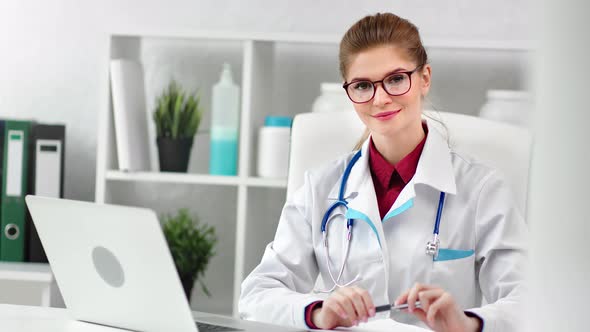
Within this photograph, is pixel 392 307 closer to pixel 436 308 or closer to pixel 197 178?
pixel 436 308

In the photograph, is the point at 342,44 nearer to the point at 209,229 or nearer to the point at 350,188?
the point at 350,188

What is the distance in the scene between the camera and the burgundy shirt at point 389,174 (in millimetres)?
1711

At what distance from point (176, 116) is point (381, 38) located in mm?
1179

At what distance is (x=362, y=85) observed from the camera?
1.67 metres

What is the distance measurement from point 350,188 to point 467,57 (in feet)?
4.27

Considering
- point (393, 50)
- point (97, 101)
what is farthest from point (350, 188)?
point (97, 101)

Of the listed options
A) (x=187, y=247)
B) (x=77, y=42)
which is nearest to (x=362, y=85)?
(x=187, y=247)

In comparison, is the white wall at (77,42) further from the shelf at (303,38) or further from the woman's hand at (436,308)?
the woman's hand at (436,308)

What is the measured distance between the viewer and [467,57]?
2.86 m

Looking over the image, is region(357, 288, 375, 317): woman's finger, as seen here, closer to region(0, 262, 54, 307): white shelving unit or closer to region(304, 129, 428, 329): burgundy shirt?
region(304, 129, 428, 329): burgundy shirt

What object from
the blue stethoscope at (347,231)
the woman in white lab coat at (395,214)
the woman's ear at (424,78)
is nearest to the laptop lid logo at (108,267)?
the woman in white lab coat at (395,214)

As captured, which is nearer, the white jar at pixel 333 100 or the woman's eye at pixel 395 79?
the woman's eye at pixel 395 79

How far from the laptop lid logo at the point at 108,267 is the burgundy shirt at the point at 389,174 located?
0.76m

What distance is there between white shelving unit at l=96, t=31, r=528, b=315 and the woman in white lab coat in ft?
3.31
